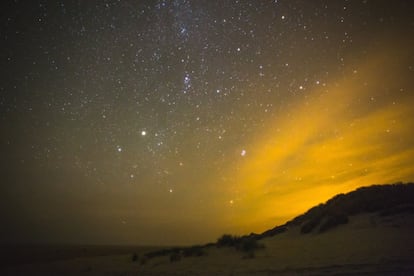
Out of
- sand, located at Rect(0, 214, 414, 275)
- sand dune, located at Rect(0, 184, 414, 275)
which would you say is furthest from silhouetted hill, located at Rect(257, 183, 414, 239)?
sand, located at Rect(0, 214, 414, 275)

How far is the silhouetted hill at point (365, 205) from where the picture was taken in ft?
86.7

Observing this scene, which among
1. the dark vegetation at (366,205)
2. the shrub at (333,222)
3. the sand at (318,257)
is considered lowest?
the sand at (318,257)

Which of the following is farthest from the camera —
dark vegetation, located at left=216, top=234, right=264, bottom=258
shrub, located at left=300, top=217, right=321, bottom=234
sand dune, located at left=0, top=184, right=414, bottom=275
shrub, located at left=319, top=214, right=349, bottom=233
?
shrub, located at left=300, top=217, right=321, bottom=234

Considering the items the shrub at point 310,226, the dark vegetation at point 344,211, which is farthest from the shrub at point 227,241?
the shrub at point 310,226

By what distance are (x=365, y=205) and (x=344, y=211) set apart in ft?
4.53

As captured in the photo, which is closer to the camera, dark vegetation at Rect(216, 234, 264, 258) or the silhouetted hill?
dark vegetation at Rect(216, 234, 264, 258)

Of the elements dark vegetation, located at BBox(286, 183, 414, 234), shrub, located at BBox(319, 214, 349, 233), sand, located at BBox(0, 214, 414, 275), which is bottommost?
sand, located at BBox(0, 214, 414, 275)

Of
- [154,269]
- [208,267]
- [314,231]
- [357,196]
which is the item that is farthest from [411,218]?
[154,269]

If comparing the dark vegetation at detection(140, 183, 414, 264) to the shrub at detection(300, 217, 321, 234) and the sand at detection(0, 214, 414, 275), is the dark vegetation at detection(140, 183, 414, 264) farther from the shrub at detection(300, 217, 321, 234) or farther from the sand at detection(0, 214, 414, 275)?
the sand at detection(0, 214, 414, 275)

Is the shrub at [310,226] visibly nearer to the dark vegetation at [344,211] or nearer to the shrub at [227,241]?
the dark vegetation at [344,211]

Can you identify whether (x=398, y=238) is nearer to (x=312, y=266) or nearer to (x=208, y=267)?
(x=312, y=266)

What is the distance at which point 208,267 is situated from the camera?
19828 mm

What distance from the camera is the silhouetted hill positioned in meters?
26.4

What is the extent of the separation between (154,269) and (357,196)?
1716 cm
